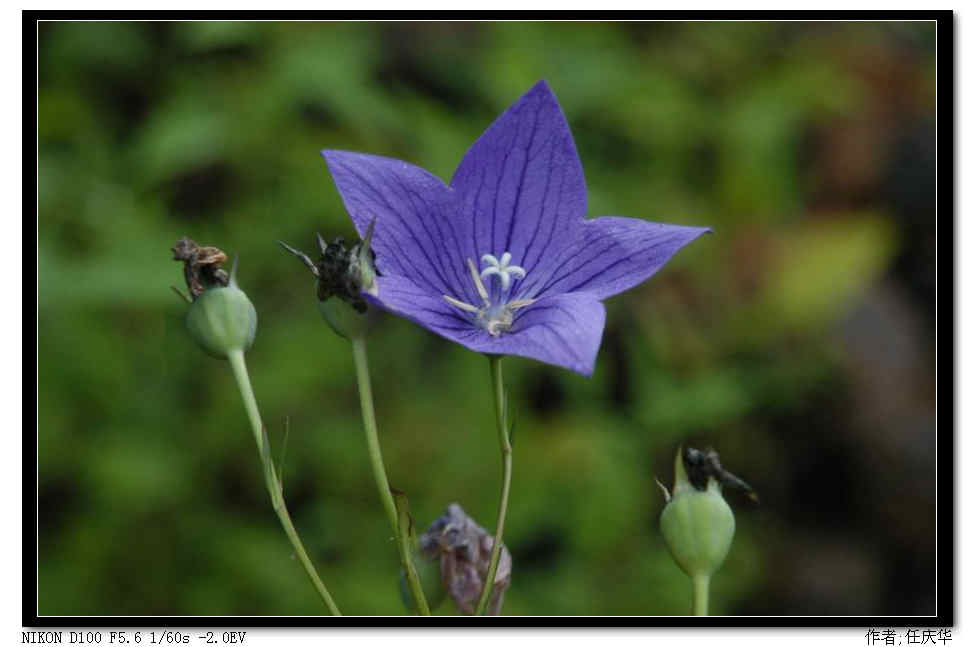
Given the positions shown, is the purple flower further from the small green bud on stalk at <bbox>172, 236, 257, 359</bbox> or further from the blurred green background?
the blurred green background

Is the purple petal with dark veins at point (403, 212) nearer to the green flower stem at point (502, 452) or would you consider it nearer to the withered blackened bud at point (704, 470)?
the green flower stem at point (502, 452)

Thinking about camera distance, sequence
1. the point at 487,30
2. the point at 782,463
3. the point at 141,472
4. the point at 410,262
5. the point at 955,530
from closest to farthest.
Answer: the point at 410,262
the point at 955,530
the point at 141,472
the point at 487,30
the point at 782,463

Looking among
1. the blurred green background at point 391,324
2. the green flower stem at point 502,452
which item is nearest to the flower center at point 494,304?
the green flower stem at point 502,452

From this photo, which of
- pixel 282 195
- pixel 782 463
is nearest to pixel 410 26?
pixel 282 195

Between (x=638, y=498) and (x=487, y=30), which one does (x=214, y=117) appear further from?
(x=638, y=498)

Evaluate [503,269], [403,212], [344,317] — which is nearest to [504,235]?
[503,269]
